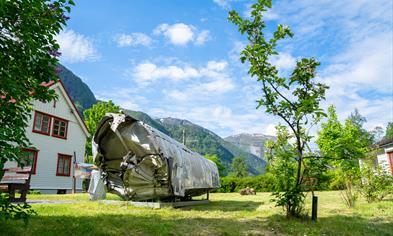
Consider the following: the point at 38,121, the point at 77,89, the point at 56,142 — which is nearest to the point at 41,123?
the point at 38,121

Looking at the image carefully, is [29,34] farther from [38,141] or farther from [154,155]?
[38,141]

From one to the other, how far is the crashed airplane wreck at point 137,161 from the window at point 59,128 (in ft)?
49.5

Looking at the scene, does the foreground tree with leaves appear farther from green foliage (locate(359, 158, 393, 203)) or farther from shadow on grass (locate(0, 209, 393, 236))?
green foliage (locate(359, 158, 393, 203))

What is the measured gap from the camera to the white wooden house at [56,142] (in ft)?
71.1

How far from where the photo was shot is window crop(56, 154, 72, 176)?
77.3 ft

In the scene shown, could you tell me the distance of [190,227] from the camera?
19.3 ft

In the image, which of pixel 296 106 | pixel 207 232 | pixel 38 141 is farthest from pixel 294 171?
pixel 38 141

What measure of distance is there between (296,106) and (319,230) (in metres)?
2.81

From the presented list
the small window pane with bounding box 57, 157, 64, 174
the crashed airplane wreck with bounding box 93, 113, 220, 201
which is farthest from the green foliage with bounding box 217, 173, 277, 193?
the crashed airplane wreck with bounding box 93, 113, 220, 201

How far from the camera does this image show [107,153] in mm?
10578

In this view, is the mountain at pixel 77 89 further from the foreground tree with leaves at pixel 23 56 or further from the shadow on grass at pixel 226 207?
the foreground tree with leaves at pixel 23 56

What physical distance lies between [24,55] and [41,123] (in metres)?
20.5

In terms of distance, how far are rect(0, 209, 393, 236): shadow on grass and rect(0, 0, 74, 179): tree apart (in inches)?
68.3

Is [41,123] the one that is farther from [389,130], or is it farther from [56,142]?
[389,130]
